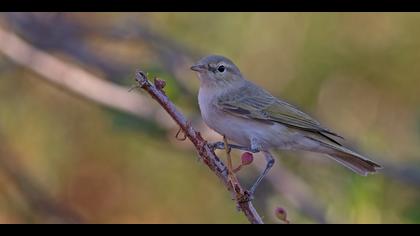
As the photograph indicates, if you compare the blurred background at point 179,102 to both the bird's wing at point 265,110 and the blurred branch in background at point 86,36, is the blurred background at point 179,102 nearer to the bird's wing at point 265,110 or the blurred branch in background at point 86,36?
the blurred branch in background at point 86,36

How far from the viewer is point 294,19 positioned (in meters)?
7.30

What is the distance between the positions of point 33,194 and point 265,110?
2.60m

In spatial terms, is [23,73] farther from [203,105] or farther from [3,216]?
[203,105]

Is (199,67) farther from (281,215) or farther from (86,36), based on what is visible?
(86,36)

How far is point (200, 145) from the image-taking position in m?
2.95

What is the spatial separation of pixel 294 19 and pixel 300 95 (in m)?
0.71

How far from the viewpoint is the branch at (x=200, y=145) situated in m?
2.82

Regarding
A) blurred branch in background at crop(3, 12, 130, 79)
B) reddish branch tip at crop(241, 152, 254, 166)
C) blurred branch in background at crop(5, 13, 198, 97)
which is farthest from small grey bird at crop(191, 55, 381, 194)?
blurred branch in background at crop(3, 12, 130, 79)

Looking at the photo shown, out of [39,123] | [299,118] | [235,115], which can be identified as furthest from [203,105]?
[39,123]

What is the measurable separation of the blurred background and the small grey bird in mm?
1627

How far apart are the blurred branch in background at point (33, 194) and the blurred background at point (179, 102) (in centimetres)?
2

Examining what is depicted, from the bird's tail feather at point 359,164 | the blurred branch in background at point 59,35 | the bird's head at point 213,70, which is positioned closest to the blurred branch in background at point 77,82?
the blurred branch in background at point 59,35

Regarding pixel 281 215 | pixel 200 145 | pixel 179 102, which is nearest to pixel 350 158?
pixel 281 215

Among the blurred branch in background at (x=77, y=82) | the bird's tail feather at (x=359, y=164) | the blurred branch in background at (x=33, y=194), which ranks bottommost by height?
the bird's tail feather at (x=359, y=164)
